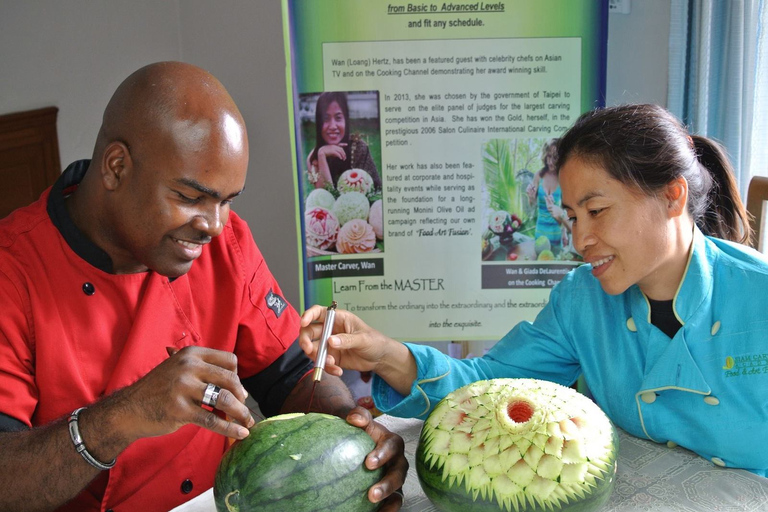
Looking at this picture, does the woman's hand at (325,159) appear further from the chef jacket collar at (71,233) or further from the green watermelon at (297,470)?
the green watermelon at (297,470)

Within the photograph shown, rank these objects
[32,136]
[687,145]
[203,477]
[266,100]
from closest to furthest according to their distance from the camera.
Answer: [687,145], [203,477], [32,136], [266,100]

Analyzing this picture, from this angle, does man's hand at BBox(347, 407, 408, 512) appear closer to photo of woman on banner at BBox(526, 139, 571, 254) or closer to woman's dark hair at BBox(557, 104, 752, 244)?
woman's dark hair at BBox(557, 104, 752, 244)

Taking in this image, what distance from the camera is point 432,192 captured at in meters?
2.87

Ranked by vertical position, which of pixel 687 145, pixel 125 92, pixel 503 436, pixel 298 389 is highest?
pixel 125 92

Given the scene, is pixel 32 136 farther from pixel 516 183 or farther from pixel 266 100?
pixel 516 183

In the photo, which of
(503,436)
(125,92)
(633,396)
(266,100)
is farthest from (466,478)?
(266,100)

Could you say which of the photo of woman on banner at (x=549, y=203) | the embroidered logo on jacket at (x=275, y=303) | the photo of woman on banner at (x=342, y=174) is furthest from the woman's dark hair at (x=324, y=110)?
the embroidered logo on jacket at (x=275, y=303)

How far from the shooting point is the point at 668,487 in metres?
1.38

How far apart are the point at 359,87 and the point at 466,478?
189 centimetres

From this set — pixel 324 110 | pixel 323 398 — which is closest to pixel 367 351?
pixel 323 398

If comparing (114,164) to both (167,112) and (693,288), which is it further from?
(693,288)

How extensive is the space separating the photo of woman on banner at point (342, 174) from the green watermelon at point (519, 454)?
5.23ft

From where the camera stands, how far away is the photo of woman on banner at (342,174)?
2795 millimetres

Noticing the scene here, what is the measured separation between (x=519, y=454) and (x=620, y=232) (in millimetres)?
660
